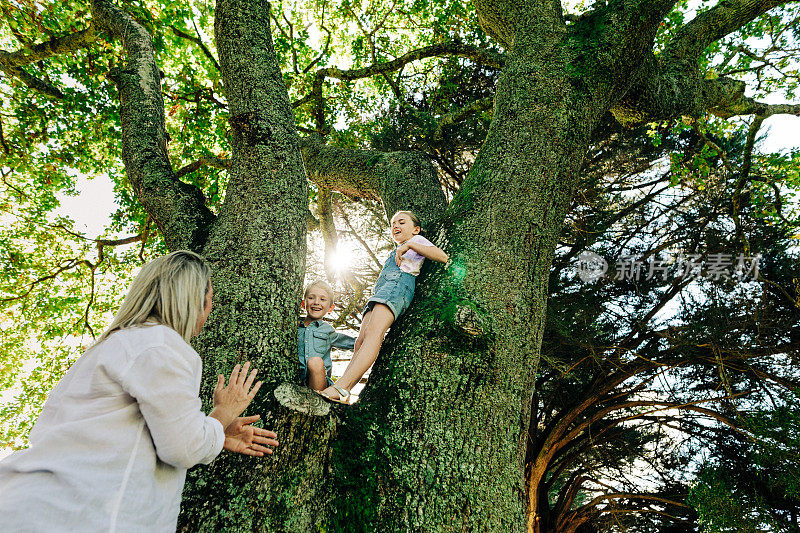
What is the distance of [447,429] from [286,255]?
1.27m

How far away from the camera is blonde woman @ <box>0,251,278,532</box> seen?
40.1 inches

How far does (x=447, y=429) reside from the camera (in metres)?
A: 1.78

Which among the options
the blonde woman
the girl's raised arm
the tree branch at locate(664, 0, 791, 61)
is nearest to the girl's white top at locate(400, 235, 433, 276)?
the girl's raised arm

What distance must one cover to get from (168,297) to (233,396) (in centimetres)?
49

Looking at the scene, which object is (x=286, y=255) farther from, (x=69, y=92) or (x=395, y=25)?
(x=395, y=25)

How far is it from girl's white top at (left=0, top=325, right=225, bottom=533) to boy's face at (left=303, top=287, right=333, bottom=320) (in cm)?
228

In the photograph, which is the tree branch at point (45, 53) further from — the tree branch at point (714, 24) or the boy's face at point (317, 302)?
the tree branch at point (714, 24)

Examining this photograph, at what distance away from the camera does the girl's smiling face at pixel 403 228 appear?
311 centimetres

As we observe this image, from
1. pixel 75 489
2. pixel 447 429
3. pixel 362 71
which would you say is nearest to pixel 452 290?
pixel 447 429

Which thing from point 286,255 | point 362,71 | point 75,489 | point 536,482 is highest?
point 362,71

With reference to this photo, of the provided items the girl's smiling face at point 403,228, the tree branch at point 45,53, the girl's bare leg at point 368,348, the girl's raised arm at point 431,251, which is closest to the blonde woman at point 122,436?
the girl's bare leg at point 368,348

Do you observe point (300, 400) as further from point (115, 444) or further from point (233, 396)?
point (115, 444)

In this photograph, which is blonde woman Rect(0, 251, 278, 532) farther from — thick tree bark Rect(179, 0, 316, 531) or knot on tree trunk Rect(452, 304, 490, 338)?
knot on tree trunk Rect(452, 304, 490, 338)

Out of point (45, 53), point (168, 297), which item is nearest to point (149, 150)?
point (168, 297)
